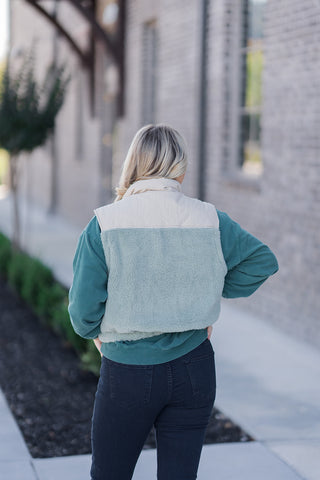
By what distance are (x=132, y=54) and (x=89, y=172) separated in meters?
2.98

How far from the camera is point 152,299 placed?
2447 millimetres

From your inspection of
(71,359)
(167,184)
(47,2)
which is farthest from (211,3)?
(47,2)

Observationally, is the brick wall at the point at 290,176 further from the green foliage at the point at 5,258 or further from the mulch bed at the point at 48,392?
the green foliage at the point at 5,258

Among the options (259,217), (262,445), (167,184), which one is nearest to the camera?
(167,184)

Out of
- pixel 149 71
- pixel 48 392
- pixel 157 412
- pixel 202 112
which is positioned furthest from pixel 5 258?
pixel 157 412

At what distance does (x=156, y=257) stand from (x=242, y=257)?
0.32m

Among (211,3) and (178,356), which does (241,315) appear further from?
(178,356)

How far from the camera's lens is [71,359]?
252 inches

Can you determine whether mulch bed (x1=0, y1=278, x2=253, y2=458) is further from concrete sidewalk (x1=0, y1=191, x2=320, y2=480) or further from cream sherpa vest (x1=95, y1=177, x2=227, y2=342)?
cream sherpa vest (x1=95, y1=177, x2=227, y2=342)

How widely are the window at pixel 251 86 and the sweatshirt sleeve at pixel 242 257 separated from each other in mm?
5184

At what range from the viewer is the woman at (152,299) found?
7.95ft

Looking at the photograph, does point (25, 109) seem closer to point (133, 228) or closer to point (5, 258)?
point (5, 258)

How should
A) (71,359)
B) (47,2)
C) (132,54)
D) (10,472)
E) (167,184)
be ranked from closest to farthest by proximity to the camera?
(167,184) → (10,472) → (71,359) → (132,54) → (47,2)

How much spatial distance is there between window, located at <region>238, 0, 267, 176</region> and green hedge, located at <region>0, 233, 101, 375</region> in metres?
2.41
